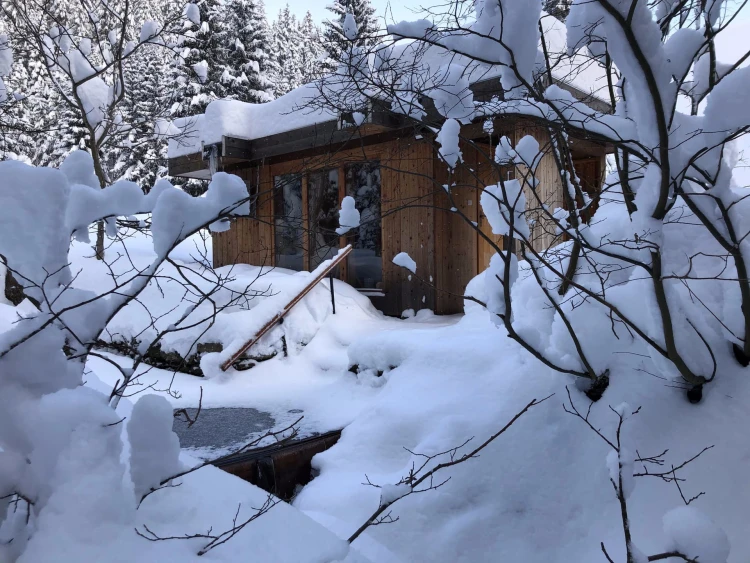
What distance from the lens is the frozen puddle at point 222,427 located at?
434 centimetres

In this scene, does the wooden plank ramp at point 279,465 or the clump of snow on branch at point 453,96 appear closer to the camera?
the clump of snow on branch at point 453,96

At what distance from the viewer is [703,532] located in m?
1.54

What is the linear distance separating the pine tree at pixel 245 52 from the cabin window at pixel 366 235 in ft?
44.5

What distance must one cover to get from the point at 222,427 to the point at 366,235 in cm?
514

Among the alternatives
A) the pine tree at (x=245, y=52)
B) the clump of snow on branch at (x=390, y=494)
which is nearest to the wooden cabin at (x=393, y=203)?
the clump of snow on branch at (x=390, y=494)

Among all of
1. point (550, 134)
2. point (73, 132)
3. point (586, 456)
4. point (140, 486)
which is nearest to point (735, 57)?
point (550, 134)

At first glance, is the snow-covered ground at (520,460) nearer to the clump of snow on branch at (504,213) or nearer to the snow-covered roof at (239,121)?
the clump of snow on branch at (504,213)

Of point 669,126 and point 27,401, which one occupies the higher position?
point 669,126

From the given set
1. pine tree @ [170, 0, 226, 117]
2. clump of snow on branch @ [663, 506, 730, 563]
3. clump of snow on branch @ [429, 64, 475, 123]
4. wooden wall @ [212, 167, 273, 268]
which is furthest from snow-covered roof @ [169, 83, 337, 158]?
pine tree @ [170, 0, 226, 117]

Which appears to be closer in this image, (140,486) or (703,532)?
(703,532)

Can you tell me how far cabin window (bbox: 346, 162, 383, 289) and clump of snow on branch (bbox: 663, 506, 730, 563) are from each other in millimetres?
7446

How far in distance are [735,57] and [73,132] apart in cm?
2067

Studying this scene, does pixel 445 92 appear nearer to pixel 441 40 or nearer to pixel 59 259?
pixel 441 40

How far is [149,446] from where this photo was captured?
164cm
